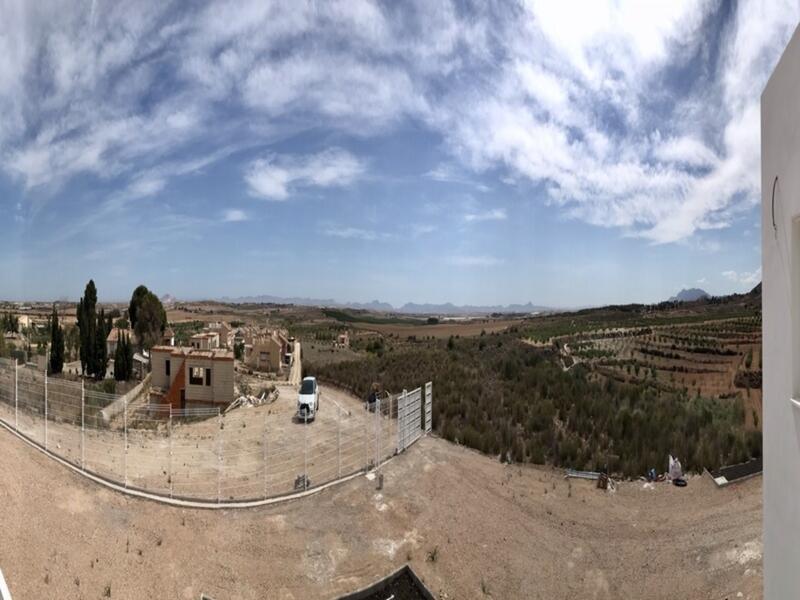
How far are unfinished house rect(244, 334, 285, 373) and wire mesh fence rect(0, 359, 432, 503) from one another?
29.6 feet

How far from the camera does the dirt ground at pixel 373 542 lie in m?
7.02

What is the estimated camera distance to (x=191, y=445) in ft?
41.2

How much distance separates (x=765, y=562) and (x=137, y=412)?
665 inches

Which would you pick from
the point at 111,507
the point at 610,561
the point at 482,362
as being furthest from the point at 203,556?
the point at 482,362

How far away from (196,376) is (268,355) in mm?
7242

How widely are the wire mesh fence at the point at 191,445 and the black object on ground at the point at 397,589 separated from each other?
2892 millimetres

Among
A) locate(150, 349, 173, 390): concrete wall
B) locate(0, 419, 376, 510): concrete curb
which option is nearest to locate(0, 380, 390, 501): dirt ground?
locate(0, 419, 376, 510): concrete curb

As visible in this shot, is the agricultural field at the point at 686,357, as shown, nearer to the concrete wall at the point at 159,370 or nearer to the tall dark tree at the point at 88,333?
the concrete wall at the point at 159,370

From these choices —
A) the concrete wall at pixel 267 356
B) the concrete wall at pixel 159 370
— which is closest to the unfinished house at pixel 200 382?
the concrete wall at pixel 159 370

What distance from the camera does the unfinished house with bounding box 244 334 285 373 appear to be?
995 inches

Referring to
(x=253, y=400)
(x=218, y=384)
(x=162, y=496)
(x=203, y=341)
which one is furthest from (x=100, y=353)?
(x=162, y=496)

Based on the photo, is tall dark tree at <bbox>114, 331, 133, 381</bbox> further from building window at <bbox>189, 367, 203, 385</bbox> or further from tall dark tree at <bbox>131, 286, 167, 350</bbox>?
tall dark tree at <bbox>131, 286, 167, 350</bbox>

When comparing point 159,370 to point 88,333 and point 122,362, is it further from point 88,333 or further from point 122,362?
point 88,333

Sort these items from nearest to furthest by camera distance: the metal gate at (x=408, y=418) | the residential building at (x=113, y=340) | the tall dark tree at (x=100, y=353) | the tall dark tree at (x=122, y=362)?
the metal gate at (x=408, y=418), the tall dark tree at (x=122, y=362), the tall dark tree at (x=100, y=353), the residential building at (x=113, y=340)
